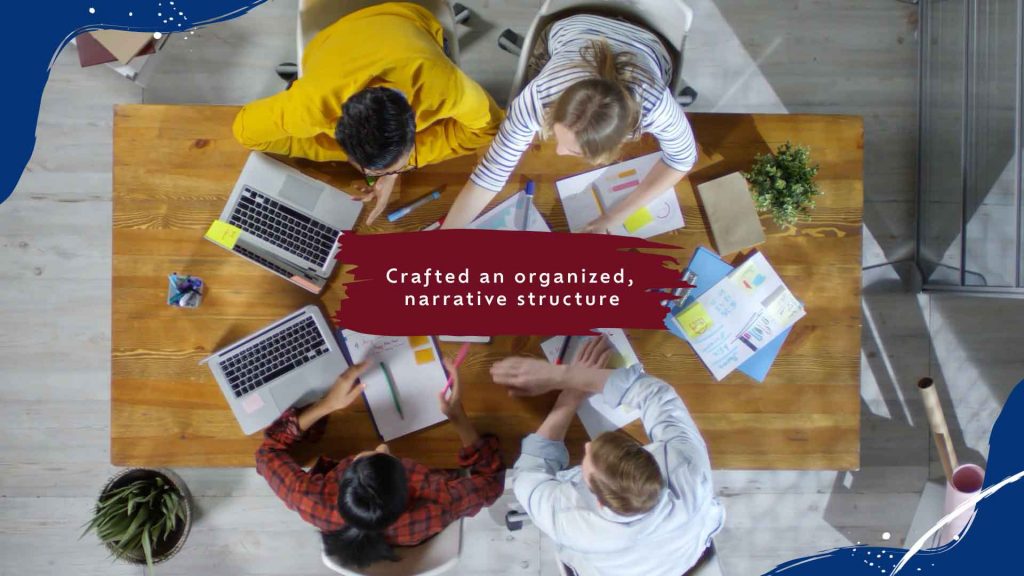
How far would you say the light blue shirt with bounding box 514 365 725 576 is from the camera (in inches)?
61.2

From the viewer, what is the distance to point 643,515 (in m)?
1.50

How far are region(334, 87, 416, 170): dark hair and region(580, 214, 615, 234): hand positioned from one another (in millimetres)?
522

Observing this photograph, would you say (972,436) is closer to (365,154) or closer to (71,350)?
(365,154)

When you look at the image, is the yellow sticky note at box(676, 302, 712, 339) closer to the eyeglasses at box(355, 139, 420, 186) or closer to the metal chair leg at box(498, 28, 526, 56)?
the eyeglasses at box(355, 139, 420, 186)

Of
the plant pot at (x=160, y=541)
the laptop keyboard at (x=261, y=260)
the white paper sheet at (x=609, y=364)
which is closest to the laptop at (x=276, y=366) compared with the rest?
the laptop keyboard at (x=261, y=260)

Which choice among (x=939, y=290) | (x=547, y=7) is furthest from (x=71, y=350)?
(x=939, y=290)

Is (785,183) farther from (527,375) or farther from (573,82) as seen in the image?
(527,375)

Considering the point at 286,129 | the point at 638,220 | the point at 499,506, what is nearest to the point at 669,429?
the point at 638,220

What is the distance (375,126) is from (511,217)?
0.45m

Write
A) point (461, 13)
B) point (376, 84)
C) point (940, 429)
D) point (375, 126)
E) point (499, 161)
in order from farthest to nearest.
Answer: point (461, 13) < point (940, 429) < point (499, 161) < point (376, 84) < point (375, 126)

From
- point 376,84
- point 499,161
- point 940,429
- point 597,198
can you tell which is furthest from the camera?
point 940,429

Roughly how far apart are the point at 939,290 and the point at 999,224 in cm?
28

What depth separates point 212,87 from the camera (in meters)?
2.36

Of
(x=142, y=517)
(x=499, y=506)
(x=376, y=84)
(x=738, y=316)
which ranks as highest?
(x=376, y=84)
